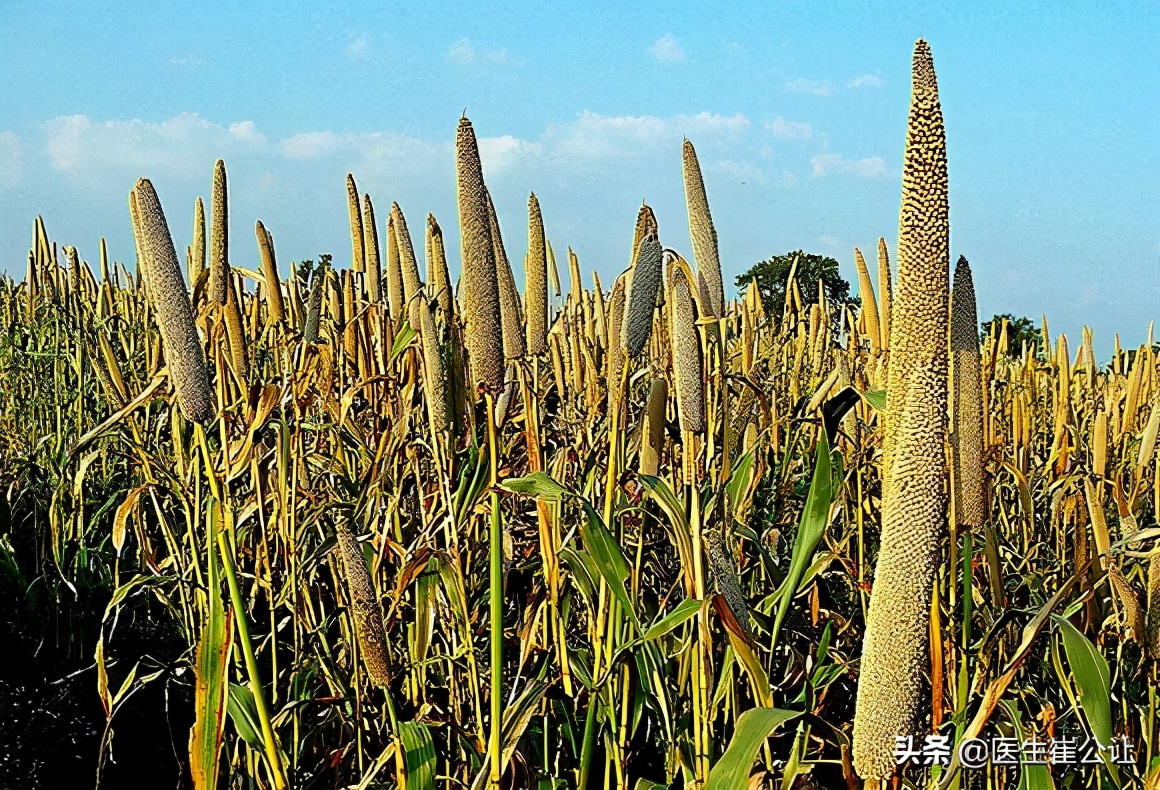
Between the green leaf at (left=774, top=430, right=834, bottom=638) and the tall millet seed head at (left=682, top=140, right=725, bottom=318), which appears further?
the tall millet seed head at (left=682, top=140, right=725, bottom=318)

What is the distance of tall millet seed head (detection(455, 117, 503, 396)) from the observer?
157 cm

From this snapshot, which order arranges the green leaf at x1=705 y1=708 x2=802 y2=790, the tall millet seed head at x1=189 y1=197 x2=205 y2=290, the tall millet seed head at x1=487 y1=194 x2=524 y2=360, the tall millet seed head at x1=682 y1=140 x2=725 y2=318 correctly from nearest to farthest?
the green leaf at x1=705 y1=708 x2=802 y2=790 < the tall millet seed head at x1=487 y1=194 x2=524 y2=360 < the tall millet seed head at x1=682 y1=140 x2=725 y2=318 < the tall millet seed head at x1=189 y1=197 x2=205 y2=290

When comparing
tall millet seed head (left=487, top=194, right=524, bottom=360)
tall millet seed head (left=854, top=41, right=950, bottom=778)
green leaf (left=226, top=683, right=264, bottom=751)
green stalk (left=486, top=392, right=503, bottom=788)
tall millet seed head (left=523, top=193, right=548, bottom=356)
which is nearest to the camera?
tall millet seed head (left=854, top=41, right=950, bottom=778)

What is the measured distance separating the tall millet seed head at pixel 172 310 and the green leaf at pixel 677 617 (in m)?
0.77

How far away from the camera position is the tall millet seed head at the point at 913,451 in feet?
3.19

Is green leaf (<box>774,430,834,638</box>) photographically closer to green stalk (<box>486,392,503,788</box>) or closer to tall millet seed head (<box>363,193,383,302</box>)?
green stalk (<box>486,392,503,788</box>)

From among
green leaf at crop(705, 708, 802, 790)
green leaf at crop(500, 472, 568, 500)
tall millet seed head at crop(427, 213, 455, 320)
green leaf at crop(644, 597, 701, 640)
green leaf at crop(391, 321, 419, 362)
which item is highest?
tall millet seed head at crop(427, 213, 455, 320)

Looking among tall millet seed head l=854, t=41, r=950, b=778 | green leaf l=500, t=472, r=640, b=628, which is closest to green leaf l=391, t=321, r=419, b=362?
green leaf l=500, t=472, r=640, b=628

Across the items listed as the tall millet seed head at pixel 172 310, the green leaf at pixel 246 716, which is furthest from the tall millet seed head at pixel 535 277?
the green leaf at pixel 246 716

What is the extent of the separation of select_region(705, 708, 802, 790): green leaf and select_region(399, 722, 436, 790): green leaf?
440 millimetres

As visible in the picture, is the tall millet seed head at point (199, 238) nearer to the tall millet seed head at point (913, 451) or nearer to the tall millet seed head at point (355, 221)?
the tall millet seed head at point (355, 221)

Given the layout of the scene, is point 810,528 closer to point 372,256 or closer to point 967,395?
point 967,395

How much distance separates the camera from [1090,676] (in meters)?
1.23

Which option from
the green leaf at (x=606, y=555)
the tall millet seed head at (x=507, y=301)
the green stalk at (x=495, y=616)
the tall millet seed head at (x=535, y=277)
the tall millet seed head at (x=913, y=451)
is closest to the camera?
the tall millet seed head at (x=913, y=451)
